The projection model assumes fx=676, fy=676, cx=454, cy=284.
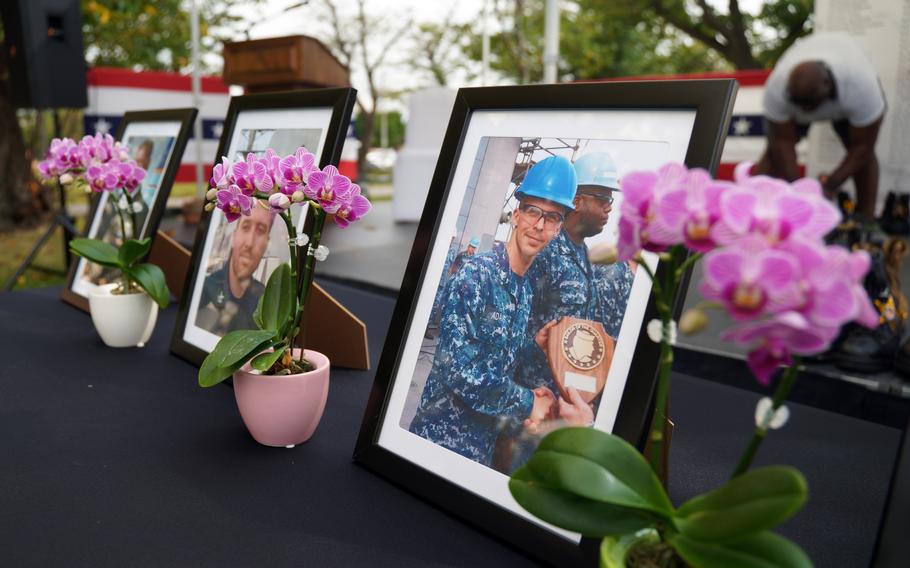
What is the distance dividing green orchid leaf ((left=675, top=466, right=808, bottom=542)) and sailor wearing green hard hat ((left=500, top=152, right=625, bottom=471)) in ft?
0.69

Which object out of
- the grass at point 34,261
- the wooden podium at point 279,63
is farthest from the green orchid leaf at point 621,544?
the wooden podium at point 279,63

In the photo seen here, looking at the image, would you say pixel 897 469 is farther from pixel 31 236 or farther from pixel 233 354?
pixel 31 236

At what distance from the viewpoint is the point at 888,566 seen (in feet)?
1.57

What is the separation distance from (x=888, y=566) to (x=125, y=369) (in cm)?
113

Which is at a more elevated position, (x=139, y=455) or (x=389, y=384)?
(x=389, y=384)

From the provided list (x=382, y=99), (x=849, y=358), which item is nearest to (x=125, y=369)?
(x=849, y=358)

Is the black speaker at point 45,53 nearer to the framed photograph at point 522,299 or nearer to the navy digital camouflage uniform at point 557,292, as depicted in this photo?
the framed photograph at point 522,299

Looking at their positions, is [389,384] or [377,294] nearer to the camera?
[389,384]

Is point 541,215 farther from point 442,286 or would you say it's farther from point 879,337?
point 879,337

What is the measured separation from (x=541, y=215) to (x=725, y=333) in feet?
1.22

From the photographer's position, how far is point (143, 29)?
25.0 ft

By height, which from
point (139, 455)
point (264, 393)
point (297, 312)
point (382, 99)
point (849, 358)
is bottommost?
point (139, 455)

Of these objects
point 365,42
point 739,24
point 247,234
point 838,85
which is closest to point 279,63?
point 838,85

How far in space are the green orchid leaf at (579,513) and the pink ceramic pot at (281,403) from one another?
1.34ft
